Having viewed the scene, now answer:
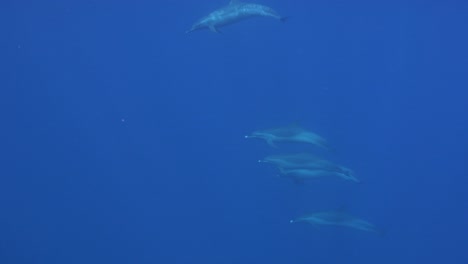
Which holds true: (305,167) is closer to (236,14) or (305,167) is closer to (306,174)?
(306,174)

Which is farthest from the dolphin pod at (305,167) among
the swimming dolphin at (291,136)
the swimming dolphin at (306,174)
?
the swimming dolphin at (291,136)

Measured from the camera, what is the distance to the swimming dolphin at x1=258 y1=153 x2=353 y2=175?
10211mm

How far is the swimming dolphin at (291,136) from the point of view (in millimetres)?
10461

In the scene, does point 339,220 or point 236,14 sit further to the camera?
point 339,220

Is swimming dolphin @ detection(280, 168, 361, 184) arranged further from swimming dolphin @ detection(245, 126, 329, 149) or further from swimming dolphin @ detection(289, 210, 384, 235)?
swimming dolphin @ detection(289, 210, 384, 235)

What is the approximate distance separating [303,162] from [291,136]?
512 millimetres

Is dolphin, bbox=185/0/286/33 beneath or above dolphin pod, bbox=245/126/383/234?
above

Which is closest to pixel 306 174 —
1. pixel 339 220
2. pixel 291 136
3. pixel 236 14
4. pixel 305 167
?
pixel 305 167

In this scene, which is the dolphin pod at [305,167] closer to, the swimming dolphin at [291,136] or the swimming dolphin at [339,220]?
the swimming dolphin at [291,136]

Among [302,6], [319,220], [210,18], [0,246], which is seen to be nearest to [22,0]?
[0,246]

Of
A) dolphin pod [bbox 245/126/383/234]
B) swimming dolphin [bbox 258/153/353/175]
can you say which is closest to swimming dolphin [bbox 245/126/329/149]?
dolphin pod [bbox 245/126/383/234]

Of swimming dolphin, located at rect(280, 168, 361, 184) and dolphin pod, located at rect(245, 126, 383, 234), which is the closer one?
swimming dolphin, located at rect(280, 168, 361, 184)

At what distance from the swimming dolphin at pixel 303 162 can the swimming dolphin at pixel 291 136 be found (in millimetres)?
281

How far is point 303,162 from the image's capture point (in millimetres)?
10539
